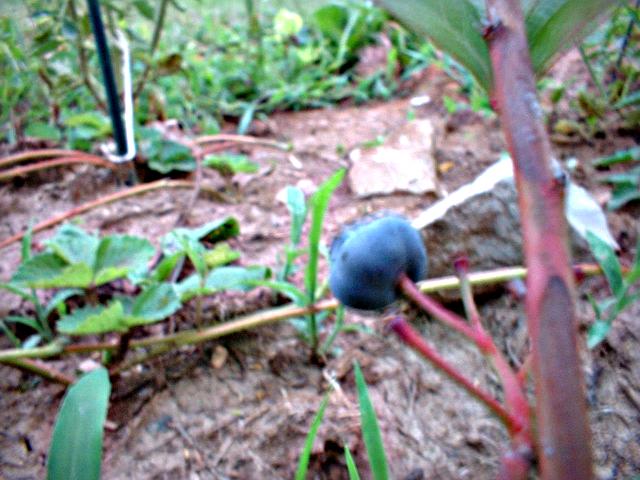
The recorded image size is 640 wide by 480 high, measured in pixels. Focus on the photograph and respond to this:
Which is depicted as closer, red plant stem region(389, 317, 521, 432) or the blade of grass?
red plant stem region(389, 317, 521, 432)

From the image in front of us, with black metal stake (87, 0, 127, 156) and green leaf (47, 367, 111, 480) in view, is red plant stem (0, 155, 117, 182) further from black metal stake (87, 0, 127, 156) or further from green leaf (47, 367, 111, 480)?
green leaf (47, 367, 111, 480)

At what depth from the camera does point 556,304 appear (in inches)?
10.2

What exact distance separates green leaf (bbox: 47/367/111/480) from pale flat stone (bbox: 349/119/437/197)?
3.11ft

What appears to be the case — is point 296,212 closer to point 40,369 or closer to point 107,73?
point 40,369

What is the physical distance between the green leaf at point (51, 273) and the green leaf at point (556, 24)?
2.12 feet

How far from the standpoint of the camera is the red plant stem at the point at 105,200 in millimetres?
1215

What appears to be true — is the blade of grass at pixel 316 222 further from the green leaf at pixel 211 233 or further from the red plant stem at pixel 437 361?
the red plant stem at pixel 437 361

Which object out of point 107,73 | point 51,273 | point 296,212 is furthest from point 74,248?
point 107,73

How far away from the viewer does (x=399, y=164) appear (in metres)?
1.45

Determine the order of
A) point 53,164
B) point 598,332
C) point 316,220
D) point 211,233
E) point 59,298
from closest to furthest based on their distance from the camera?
point 598,332
point 316,220
point 59,298
point 211,233
point 53,164

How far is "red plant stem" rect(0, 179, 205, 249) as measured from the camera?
1.21 metres

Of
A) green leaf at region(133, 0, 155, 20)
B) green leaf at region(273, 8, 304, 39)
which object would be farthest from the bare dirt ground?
green leaf at region(273, 8, 304, 39)

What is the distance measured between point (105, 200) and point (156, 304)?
58 centimetres

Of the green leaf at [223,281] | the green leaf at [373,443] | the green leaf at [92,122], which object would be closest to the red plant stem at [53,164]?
the green leaf at [92,122]
